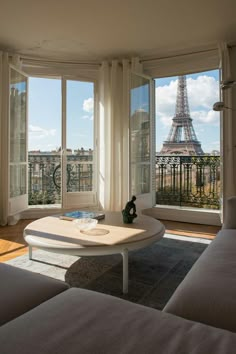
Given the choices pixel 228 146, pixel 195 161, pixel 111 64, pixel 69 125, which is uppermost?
pixel 111 64

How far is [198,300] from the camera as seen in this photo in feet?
3.51

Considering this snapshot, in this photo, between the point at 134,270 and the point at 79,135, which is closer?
the point at 134,270

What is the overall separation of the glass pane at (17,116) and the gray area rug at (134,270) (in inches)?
79.5

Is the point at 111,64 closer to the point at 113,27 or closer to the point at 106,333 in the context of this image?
the point at 113,27

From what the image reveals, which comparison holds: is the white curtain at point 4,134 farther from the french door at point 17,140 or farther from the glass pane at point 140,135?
the glass pane at point 140,135

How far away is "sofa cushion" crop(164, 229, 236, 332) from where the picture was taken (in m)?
1.00

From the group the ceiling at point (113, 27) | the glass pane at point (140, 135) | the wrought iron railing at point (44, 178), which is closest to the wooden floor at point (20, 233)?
the glass pane at point (140, 135)

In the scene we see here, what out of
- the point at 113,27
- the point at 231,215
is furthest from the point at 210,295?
the point at 113,27

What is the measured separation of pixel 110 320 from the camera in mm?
857

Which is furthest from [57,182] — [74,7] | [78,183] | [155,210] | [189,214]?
[74,7]

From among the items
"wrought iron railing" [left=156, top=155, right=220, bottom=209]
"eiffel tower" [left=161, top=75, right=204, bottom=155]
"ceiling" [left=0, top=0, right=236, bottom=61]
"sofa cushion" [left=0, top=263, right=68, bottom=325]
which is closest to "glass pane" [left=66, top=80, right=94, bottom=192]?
"ceiling" [left=0, top=0, right=236, bottom=61]

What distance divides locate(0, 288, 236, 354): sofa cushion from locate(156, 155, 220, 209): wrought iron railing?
15.5 ft

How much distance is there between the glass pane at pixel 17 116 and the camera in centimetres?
416

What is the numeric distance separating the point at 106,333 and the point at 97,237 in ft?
4.17
